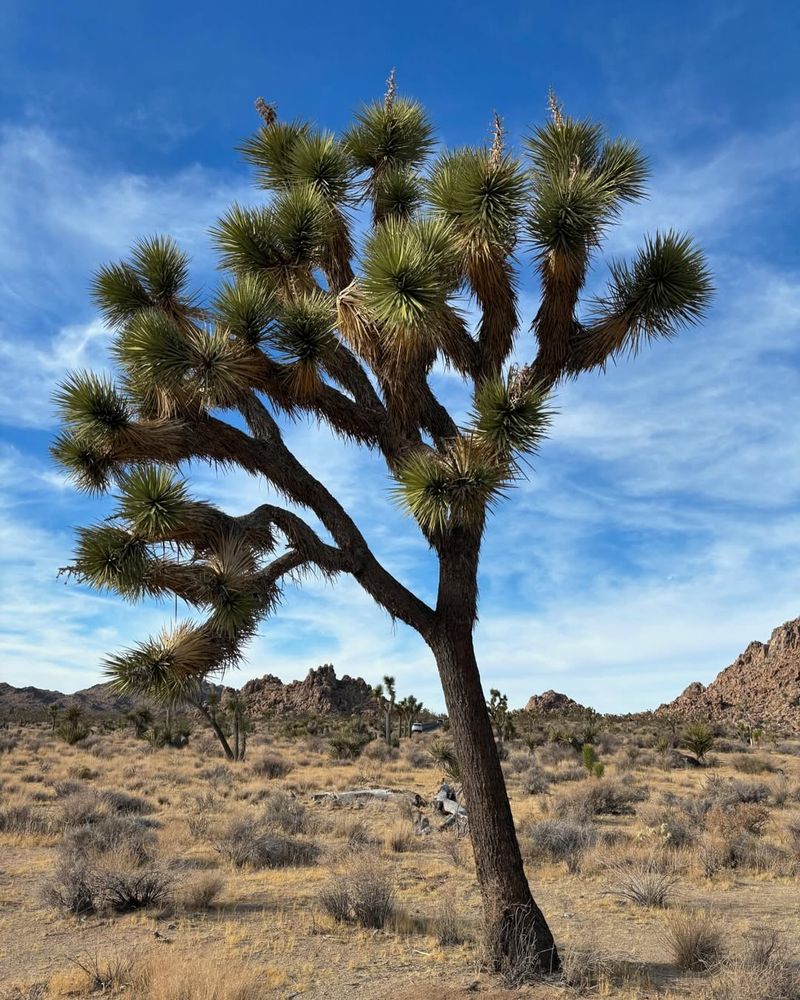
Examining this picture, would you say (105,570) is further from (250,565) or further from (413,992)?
(413,992)

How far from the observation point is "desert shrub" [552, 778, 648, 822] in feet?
52.6

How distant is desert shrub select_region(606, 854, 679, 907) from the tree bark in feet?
9.77

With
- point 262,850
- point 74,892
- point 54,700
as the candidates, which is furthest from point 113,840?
point 54,700

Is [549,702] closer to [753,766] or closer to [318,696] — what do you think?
[318,696]

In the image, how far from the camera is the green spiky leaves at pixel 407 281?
6770 millimetres

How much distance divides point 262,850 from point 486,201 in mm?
9413

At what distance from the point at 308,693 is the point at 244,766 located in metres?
55.5

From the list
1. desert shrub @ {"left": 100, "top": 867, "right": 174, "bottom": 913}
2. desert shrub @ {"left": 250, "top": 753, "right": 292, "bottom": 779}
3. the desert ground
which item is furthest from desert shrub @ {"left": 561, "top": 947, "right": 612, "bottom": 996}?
desert shrub @ {"left": 250, "top": 753, "right": 292, "bottom": 779}

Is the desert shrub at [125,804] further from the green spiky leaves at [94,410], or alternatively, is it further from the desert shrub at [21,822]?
the green spiky leaves at [94,410]

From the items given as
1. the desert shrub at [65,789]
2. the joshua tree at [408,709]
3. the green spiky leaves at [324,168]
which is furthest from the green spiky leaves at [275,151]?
the joshua tree at [408,709]

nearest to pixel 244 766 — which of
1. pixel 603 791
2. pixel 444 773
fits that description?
pixel 444 773

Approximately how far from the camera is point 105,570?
7.06 m

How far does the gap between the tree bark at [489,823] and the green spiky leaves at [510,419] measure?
6.17ft

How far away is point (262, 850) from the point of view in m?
12.0
